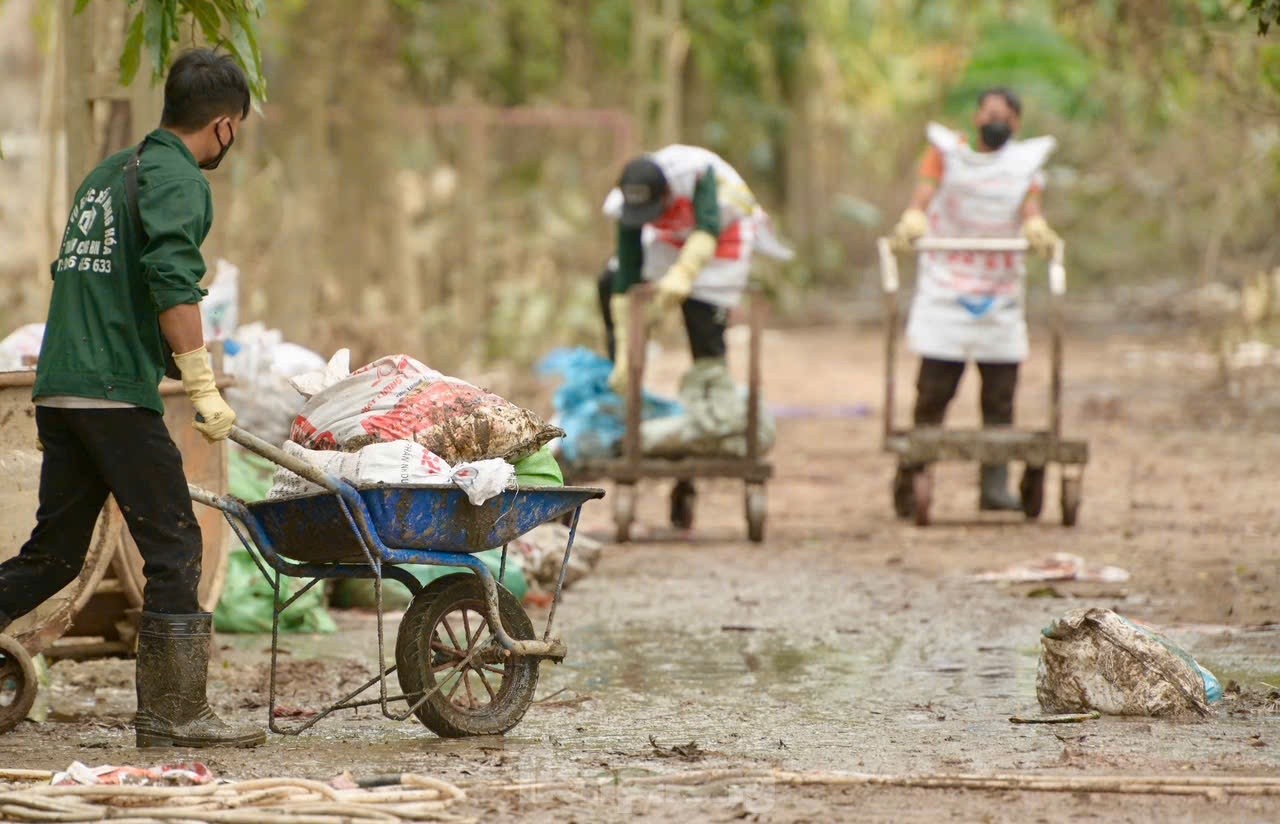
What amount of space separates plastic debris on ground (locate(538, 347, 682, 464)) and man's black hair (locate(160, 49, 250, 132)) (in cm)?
465

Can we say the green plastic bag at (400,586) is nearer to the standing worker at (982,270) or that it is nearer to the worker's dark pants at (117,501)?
the worker's dark pants at (117,501)

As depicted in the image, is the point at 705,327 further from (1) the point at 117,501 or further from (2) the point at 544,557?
(1) the point at 117,501

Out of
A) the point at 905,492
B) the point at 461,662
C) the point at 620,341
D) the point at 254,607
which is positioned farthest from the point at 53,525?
the point at 905,492

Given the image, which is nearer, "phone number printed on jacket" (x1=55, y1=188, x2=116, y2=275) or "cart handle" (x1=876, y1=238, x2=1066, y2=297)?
"phone number printed on jacket" (x1=55, y1=188, x2=116, y2=275)

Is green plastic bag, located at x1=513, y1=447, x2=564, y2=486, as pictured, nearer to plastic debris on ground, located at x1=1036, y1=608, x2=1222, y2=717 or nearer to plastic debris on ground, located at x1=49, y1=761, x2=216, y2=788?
plastic debris on ground, located at x1=49, y1=761, x2=216, y2=788

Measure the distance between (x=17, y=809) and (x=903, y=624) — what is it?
411 cm

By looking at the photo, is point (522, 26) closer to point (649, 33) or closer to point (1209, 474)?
point (649, 33)

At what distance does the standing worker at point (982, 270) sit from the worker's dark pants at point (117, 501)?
5.75 m

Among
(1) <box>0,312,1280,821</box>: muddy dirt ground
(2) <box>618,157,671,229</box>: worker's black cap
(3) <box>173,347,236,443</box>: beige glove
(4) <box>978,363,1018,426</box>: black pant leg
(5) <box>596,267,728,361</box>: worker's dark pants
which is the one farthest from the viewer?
(4) <box>978,363,1018,426</box>: black pant leg

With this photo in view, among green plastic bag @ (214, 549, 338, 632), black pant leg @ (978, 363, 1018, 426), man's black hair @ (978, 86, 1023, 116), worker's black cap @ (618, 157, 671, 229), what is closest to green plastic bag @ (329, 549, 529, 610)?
green plastic bag @ (214, 549, 338, 632)

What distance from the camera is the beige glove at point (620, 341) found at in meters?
10.0

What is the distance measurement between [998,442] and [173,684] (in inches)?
216

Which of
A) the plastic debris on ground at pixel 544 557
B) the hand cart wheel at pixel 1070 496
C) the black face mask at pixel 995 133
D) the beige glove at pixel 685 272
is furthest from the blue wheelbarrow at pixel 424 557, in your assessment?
the black face mask at pixel 995 133

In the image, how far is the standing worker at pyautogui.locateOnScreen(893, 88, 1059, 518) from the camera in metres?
10.4
